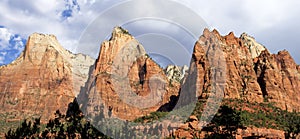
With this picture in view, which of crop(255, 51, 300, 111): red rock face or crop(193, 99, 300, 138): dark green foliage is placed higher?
crop(255, 51, 300, 111): red rock face

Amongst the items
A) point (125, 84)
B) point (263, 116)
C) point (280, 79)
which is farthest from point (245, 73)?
point (125, 84)

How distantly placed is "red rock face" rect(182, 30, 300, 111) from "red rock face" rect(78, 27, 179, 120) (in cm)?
2595

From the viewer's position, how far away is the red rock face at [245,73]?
122812mm

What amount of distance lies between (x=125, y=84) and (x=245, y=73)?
49.0m

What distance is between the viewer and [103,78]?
158 meters

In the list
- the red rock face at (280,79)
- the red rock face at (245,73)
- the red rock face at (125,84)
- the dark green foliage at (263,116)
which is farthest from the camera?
the red rock face at (125,84)

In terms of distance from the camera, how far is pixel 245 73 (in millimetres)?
130000

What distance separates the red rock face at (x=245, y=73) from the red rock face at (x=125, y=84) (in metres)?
26.0

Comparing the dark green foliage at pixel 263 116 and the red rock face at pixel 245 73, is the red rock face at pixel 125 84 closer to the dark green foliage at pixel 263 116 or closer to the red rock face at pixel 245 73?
the red rock face at pixel 245 73

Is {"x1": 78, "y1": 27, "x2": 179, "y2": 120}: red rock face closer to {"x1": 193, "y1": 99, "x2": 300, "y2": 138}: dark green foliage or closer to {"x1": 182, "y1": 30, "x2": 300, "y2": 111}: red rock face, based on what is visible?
{"x1": 182, "y1": 30, "x2": 300, "y2": 111}: red rock face

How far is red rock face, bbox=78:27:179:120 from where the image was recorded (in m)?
148

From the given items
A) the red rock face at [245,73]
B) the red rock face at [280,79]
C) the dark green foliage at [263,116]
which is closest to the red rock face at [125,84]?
the red rock face at [245,73]

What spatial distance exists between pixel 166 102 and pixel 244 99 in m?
45.0

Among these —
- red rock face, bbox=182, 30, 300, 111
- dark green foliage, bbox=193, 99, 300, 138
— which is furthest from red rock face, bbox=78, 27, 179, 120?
dark green foliage, bbox=193, 99, 300, 138
